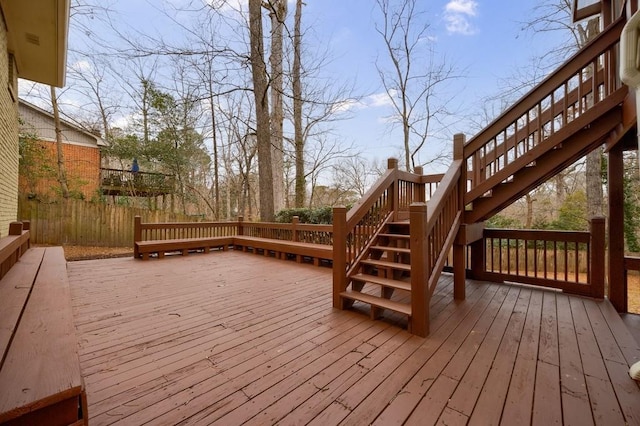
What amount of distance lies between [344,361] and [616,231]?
3.65 meters

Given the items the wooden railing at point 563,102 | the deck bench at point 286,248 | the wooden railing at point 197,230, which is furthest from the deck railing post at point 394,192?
the wooden railing at point 197,230

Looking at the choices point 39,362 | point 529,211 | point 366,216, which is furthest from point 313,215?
point 529,211

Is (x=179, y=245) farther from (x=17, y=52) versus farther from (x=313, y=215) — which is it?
(x=17, y=52)

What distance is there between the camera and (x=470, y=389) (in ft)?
5.29

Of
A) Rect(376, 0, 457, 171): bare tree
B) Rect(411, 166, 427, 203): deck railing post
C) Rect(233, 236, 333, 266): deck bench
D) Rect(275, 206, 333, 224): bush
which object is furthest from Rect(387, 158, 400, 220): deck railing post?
Rect(376, 0, 457, 171): bare tree

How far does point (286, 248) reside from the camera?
5754 millimetres

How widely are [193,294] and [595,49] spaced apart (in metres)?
5.39

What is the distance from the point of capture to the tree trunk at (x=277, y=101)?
307 inches

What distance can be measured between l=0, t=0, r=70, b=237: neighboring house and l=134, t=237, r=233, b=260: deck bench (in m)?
1.98

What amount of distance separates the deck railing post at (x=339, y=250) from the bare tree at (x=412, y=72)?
6744mm

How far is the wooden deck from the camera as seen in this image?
4.69ft

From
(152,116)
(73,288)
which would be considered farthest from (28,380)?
(152,116)

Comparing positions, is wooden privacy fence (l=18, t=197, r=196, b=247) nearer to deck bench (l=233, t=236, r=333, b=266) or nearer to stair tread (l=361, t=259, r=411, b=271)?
deck bench (l=233, t=236, r=333, b=266)

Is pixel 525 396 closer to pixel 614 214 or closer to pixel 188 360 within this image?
pixel 188 360
